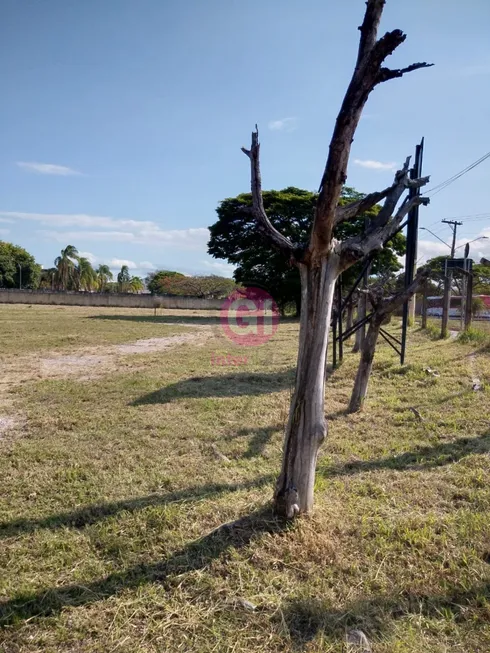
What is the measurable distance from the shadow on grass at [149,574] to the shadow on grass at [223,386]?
3252 millimetres

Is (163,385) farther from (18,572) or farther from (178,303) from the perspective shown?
(178,303)

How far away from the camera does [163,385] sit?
6656 millimetres

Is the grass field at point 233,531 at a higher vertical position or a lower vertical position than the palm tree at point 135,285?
lower

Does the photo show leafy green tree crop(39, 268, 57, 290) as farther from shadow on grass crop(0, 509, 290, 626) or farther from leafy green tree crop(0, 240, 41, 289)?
shadow on grass crop(0, 509, 290, 626)

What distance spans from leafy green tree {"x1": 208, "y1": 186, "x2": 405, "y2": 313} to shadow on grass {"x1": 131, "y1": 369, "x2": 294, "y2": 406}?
651 inches

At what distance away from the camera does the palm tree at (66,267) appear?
55031 mm

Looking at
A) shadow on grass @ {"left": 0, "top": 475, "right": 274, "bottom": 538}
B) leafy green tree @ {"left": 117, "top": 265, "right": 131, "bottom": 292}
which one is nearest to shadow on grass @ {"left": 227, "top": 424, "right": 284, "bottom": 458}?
shadow on grass @ {"left": 0, "top": 475, "right": 274, "bottom": 538}

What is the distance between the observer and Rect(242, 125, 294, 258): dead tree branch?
2.61 m

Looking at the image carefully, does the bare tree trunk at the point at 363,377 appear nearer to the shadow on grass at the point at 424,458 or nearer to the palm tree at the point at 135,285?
the shadow on grass at the point at 424,458

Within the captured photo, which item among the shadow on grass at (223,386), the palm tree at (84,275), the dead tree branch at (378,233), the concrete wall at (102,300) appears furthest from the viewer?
the palm tree at (84,275)

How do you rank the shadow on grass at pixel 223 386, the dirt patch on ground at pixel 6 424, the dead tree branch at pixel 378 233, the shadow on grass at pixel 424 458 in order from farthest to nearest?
1. the shadow on grass at pixel 223 386
2. the dirt patch on ground at pixel 6 424
3. the shadow on grass at pixel 424 458
4. the dead tree branch at pixel 378 233

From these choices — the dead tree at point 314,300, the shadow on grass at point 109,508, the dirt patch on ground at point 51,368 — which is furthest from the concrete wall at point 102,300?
the dead tree at point 314,300

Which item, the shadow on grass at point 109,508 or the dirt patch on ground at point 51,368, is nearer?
the shadow on grass at point 109,508

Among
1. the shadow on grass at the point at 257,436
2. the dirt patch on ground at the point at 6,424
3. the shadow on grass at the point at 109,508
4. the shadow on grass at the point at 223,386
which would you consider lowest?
the dirt patch on ground at the point at 6,424
